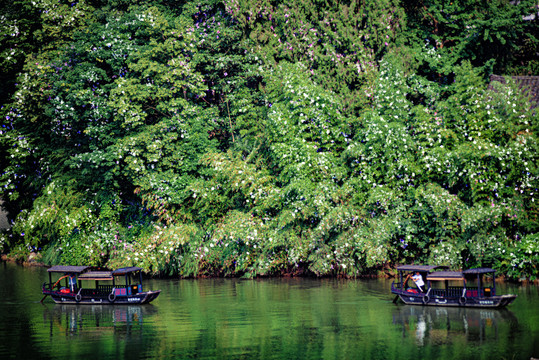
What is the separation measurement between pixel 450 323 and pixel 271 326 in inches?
308

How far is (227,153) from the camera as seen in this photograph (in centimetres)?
4553

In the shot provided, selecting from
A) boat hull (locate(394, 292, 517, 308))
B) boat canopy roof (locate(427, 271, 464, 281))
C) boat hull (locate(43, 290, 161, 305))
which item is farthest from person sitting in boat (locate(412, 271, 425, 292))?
boat hull (locate(43, 290, 161, 305))

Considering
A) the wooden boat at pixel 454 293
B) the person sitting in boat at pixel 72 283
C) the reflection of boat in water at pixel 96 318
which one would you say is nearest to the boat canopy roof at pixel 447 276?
the wooden boat at pixel 454 293

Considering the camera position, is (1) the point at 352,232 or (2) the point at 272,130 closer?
(1) the point at 352,232

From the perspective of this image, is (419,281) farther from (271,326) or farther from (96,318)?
(96,318)

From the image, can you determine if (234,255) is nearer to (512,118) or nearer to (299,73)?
(299,73)

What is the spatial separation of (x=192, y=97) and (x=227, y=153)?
5.68 meters

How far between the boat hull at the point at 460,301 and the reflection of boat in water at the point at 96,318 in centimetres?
1297

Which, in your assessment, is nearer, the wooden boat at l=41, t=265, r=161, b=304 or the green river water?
the green river water

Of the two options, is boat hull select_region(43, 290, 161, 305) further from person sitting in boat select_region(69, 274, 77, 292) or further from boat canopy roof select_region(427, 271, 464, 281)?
boat canopy roof select_region(427, 271, 464, 281)

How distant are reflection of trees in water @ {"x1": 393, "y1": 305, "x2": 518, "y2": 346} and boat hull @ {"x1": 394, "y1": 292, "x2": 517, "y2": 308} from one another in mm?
249

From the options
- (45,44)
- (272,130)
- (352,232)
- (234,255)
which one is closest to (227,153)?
(272,130)

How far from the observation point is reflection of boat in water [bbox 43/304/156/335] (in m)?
30.5

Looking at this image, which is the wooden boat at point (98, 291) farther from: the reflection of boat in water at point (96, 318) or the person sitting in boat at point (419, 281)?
the person sitting in boat at point (419, 281)
